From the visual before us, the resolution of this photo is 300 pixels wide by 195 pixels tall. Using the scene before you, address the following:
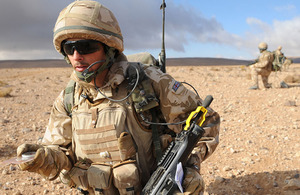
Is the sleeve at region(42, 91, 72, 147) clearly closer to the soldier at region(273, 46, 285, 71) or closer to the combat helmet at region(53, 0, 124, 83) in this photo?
the combat helmet at region(53, 0, 124, 83)

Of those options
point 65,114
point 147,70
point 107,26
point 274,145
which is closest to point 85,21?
point 107,26

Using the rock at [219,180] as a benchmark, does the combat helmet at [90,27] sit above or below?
above

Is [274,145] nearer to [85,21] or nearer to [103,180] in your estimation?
[103,180]

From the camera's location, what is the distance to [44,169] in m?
1.99

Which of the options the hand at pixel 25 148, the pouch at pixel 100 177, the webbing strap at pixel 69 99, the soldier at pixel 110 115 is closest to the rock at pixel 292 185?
the soldier at pixel 110 115

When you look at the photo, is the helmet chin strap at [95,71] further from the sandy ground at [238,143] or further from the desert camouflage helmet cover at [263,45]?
the desert camouflage helmet cover at [263,45]

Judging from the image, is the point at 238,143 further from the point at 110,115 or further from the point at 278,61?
Result: the point at 278,61

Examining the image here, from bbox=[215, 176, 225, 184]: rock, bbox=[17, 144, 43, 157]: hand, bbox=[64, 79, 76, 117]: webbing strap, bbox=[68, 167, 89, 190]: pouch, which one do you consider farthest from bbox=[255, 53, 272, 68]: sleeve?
bbox=[17, 144, 43, 157]: hand

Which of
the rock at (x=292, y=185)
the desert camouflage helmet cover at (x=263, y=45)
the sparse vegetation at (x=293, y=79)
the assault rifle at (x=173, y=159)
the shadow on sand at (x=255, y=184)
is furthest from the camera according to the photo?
the sparse vegetation at (x=293, y=79)

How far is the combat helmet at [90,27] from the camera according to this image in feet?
6.58

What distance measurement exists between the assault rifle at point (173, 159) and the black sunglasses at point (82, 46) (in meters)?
0.86

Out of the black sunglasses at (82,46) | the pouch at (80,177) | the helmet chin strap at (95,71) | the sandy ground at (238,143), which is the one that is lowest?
the sandy ground at (238,143)

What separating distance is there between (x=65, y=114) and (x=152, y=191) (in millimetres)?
921

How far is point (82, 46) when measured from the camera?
6.57 ft
